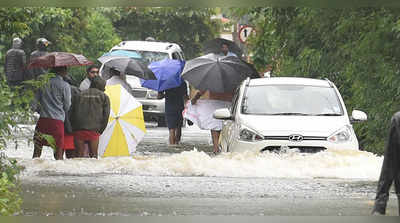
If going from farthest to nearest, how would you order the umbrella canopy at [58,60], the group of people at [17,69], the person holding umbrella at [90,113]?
1. the group of people at [17,69]
2. the person holding umbrella at [90,113]
3. the umbrella canopy at [58,60]

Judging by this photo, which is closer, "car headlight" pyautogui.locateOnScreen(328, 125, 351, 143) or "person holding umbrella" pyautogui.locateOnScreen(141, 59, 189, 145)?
"car headlight" pyautogui.locateOnScreen(328, 125, 351, 143)

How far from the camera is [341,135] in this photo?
1573cm

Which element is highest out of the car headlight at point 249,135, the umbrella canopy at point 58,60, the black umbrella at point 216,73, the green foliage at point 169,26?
the umbrella canopy at point 58,60

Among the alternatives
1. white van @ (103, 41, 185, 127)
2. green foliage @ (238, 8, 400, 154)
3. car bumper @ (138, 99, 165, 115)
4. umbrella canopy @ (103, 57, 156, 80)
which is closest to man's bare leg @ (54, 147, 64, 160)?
umbrella canopy @ (103, 57, 156, 80)

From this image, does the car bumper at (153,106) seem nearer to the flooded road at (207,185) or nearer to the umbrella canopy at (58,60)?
the flooded road at (207,185)

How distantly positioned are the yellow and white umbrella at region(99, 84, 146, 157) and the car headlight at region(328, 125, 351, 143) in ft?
11.5

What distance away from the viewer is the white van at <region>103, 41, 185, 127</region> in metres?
27.9

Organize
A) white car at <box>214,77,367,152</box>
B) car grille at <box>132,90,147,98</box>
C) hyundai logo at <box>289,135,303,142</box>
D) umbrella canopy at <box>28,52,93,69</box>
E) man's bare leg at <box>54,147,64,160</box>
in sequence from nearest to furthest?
hyundai logo at <box>289,135,303,142</box> → white car at <box>214,77,367,152</box> → umbrella canopy at <box>28,52,93,69</box> → man's bare leg at <box>54,147,64,160</box> → car grille at <box>132,90,147,98</box>

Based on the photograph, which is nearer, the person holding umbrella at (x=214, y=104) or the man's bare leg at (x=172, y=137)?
the person holding umbrella at (x=214, y=104)

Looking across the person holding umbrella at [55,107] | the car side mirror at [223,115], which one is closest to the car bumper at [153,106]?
the car side mirror at [223,115]

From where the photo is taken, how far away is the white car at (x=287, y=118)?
1543cm

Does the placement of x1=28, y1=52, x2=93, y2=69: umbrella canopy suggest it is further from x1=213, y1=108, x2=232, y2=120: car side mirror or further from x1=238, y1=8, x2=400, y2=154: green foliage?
x1=238, y1=8, x2=400, y2=154: green foliage

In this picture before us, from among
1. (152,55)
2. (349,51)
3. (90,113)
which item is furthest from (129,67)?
(152,55)

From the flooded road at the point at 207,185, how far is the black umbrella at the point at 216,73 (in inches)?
82.2
